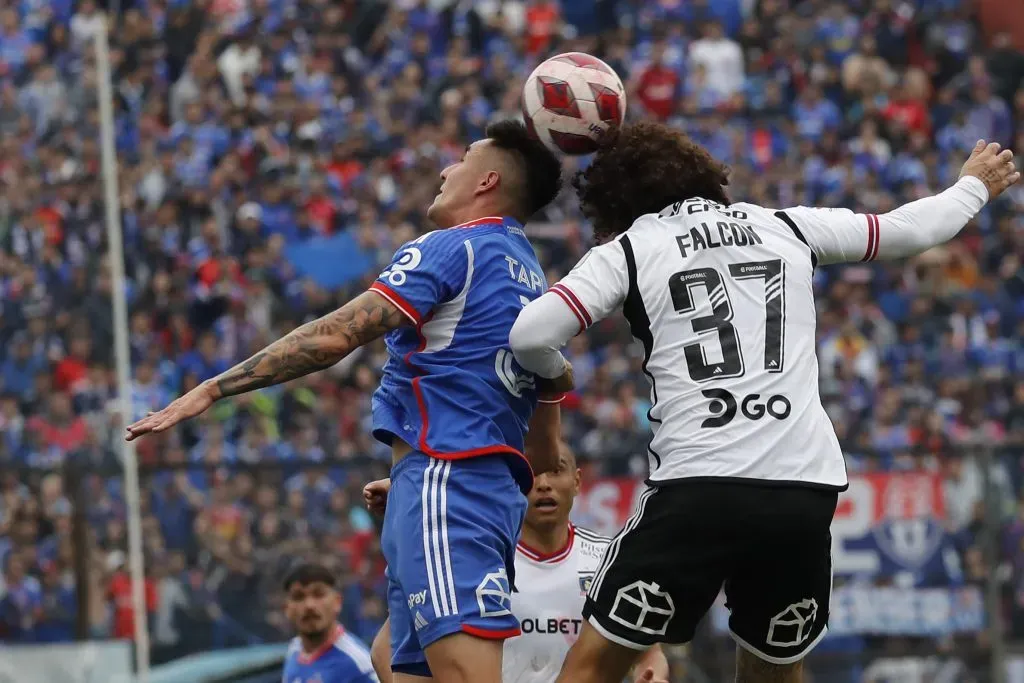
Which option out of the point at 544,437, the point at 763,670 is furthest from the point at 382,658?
the point at 763,670

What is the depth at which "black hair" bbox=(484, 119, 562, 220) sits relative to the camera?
6.12 meters

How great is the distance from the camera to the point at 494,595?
217 inches

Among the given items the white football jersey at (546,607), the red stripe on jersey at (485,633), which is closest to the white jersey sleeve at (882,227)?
the red stripe on jersey at (485,633)

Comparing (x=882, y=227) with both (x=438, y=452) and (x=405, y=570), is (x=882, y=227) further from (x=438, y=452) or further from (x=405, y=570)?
(x=405, y=570)

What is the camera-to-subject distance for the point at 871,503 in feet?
42.6

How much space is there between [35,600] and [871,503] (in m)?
6.24

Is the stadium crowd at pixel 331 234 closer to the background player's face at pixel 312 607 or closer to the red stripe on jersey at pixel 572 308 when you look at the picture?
the background player's face at pixel 312 607

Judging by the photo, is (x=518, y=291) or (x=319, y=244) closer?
(x=518, y=291)

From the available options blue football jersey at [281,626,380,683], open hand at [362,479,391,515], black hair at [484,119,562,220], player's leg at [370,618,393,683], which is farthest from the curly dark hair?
blue football jersey at [281,626,380,683]

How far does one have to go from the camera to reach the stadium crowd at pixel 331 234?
1302 centimetres

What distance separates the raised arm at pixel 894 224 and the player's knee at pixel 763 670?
1.29 m

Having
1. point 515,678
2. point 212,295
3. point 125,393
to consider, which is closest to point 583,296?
point 515,678

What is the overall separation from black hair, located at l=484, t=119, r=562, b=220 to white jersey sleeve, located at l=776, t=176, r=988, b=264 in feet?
2.99

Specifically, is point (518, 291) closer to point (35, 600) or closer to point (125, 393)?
point (125, 393)
